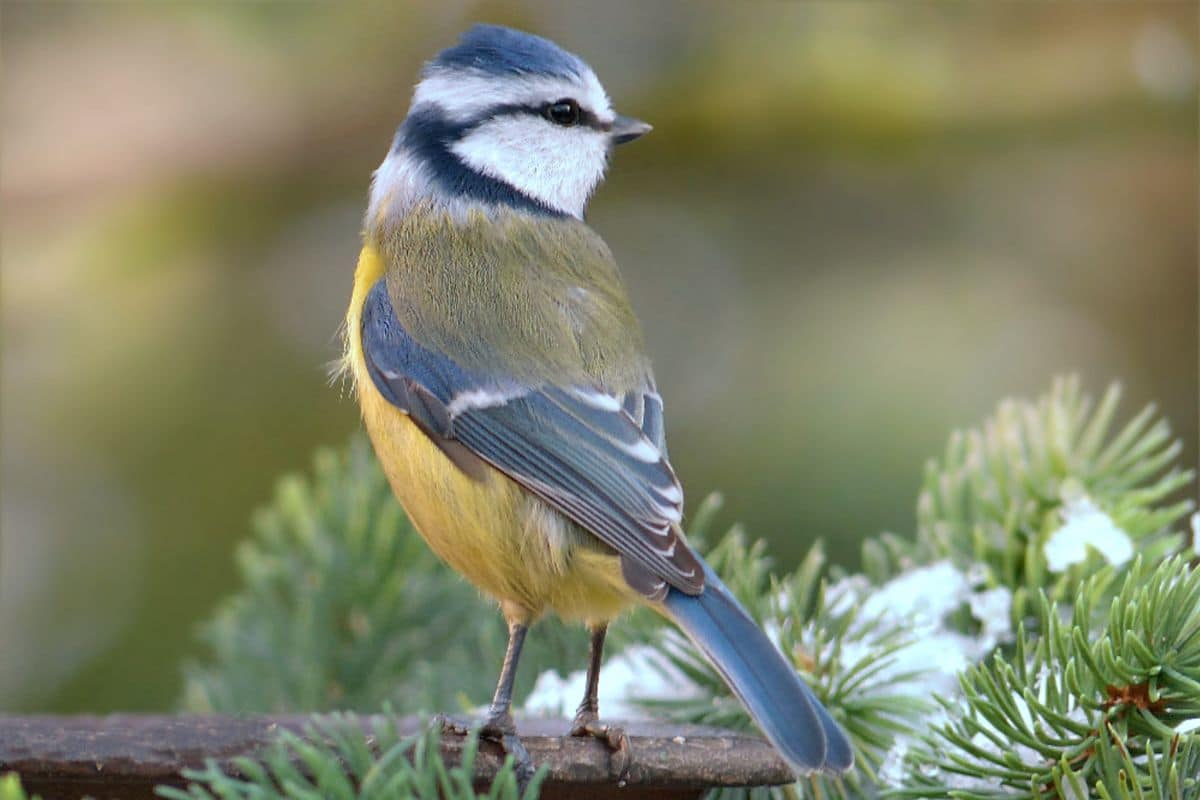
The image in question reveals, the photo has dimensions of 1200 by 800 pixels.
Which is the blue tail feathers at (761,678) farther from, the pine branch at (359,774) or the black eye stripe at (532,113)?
the black eye stripe at (532,113)

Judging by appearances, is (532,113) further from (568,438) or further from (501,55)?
(568,438)

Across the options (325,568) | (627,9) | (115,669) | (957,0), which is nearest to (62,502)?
(115,669)

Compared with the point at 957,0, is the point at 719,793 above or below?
below

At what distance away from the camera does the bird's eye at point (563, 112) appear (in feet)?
3.98

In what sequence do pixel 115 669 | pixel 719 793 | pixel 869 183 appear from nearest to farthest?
pixel 719 793 < pixel 115 669 < pixel 869 183

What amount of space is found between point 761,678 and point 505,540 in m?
0.23

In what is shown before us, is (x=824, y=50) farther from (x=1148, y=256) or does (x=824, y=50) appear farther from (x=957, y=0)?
(x=1148, y=256)

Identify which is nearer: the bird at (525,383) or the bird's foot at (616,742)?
→ the bird's foot at (616,742)

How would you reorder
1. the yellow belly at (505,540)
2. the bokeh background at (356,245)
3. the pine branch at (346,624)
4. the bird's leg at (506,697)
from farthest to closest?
the bokeh background at (356,245) → the pine branch at (346,624) → the yellow belly at (505,540) → the bird's leg at (506,697)

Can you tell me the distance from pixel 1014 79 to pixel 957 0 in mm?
121

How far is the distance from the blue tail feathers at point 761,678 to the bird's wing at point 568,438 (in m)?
0.02

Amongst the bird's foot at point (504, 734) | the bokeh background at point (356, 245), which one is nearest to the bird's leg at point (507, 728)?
the bird's foot at point (504, 734)

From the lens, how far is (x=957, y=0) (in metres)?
1.70

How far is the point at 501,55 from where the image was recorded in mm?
1186
